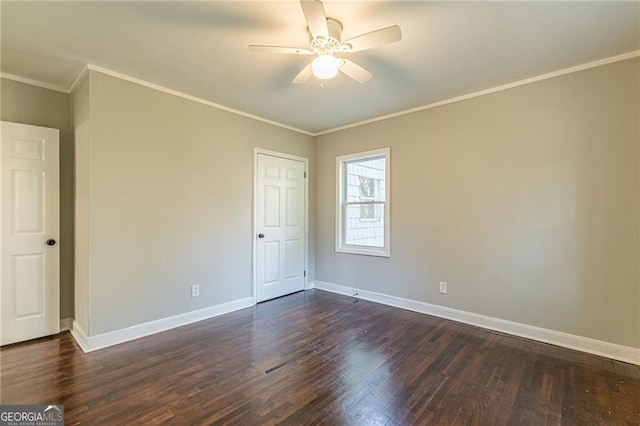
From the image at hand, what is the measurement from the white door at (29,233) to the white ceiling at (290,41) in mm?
689

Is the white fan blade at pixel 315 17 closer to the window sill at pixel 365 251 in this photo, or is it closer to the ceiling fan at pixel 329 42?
the ceiling fan at pixel 329 42

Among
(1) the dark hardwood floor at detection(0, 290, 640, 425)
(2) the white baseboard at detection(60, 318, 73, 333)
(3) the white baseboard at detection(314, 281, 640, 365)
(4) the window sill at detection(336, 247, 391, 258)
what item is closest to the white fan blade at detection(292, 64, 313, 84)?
(1) the dark hardwood floor at detection(0, 290, 640, 425)

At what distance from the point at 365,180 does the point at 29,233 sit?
12.7 ft

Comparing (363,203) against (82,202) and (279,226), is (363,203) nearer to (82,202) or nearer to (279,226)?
(279,226)

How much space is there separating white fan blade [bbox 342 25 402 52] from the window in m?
2.10

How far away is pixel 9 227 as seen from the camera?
2.74m

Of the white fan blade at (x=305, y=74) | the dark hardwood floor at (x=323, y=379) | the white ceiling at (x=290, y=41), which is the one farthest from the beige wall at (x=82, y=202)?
the white fan blade at (x=305, y=74)

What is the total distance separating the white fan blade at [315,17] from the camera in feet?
5.25

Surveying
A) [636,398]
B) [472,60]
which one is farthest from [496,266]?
[472,60]

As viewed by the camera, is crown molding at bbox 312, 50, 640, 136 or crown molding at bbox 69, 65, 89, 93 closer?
crown molding at bbox 312, 50, 640, 136

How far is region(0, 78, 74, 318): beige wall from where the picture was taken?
2937 millimetres

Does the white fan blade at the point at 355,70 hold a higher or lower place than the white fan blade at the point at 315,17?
lower

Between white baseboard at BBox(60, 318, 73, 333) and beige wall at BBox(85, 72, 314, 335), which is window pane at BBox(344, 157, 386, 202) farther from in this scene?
white baseboard at BBox(60, 318, 73, 333)

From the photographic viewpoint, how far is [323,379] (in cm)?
221
